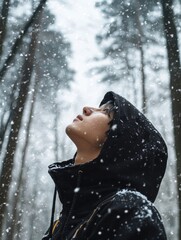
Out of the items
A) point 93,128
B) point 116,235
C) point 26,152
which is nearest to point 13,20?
point 26,152

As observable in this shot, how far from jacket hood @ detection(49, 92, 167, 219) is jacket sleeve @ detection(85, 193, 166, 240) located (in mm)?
167

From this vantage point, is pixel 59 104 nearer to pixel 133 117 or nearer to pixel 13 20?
pixel 13 20

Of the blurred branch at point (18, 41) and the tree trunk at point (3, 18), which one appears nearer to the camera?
the tree trunk at point (3, 18)

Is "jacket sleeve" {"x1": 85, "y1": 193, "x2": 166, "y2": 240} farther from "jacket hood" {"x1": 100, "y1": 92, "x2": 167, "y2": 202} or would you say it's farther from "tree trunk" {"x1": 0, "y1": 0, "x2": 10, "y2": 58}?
"tree trunk" {"x1": 0, "y1": 0, "x2": 10, "y2": 58}

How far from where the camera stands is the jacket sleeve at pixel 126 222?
1259mm

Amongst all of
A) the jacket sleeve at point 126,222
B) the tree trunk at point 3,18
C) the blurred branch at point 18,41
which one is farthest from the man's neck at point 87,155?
the blurred branch at point 18,41

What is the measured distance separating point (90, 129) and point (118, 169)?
0.35 meters

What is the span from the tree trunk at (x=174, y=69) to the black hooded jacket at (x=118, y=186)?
63.9 inches

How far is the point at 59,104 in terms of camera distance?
1117 centimetres

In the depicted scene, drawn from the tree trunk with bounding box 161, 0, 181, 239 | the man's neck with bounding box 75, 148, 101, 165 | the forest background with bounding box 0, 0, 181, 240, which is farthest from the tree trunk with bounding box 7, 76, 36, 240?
the man's neck with bounding box 75, 148, 101, 165

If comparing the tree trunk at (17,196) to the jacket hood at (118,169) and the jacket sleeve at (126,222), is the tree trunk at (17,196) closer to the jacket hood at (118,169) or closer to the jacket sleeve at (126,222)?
the jacket hood at (118,169)

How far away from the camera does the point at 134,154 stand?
1722mm

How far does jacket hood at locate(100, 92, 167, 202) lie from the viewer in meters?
1.65

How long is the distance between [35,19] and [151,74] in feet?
7.74
